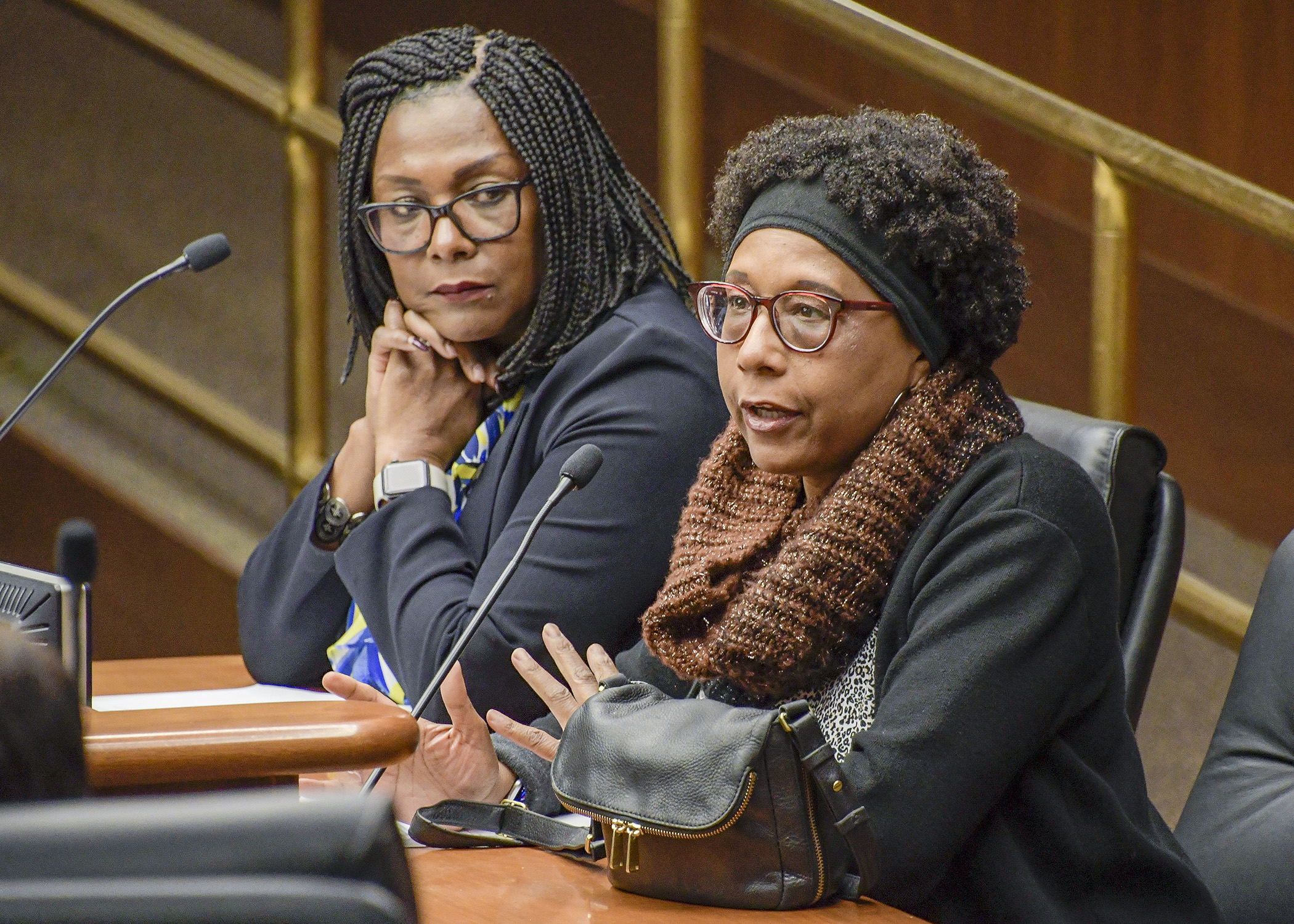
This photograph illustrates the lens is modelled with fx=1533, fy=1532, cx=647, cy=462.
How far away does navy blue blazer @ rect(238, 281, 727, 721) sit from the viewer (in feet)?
5.98

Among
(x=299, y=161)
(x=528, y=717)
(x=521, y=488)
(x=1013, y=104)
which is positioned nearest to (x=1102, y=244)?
(x=1013, y=104)

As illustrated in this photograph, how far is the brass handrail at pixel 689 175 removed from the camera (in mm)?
2107

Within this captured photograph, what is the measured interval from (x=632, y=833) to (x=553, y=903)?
8 centimetres

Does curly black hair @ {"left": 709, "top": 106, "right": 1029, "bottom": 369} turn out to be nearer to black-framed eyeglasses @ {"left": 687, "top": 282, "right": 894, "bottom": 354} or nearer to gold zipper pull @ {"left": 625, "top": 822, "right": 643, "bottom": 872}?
black-framed eyeglasses @ {"left": 687, "top": 282, "right": 894, "bottom": 354}

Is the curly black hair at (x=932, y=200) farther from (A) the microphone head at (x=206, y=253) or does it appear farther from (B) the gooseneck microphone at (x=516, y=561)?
(A) the microphone head at (x=206, y=253)

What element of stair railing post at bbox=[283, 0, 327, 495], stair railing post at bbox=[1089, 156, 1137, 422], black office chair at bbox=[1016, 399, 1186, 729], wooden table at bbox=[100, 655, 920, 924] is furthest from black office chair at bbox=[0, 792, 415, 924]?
stair railing post at bbox=[283, 0, 327, 495]

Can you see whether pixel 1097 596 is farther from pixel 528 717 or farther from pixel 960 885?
pixel 528 717

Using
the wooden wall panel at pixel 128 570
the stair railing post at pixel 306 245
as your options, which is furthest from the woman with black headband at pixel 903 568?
the wooden wall panel at pixel 128 570

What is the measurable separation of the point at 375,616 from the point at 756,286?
2.57 ft

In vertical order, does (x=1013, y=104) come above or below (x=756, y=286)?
above

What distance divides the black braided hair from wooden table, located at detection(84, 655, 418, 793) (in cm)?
87

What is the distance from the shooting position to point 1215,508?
3.17m

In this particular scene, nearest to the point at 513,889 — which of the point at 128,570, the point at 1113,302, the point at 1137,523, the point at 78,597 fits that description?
the point at 78,597

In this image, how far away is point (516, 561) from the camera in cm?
148
